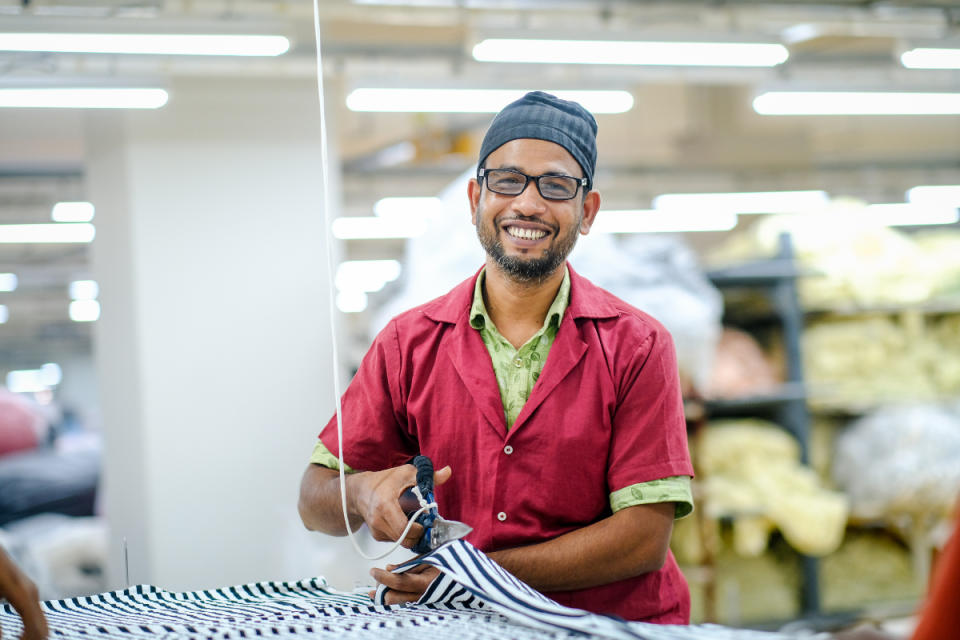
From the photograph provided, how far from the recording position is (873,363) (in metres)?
4.79

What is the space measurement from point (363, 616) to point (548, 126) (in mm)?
782

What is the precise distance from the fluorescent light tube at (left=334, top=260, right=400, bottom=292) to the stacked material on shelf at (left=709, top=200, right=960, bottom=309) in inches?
290

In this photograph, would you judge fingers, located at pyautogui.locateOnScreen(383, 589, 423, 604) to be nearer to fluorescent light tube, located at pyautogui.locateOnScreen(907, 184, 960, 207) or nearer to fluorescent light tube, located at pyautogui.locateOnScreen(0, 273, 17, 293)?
fluorescent light tube, located at pyautogui.locateOnScreen(907, 184, 960, 207)

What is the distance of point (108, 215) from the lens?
10.1 feet

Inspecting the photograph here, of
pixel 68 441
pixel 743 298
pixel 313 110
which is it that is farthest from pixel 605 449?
pixel 68 441

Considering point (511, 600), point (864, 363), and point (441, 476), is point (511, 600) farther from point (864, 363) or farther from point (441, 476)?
point (864, 363)

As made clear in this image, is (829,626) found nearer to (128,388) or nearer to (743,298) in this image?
(743,298)

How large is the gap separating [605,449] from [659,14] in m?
6.37

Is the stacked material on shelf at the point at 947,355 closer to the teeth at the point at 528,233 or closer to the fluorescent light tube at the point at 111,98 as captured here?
the fluorescent light tube at the point at 111,98

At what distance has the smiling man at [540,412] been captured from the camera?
4.90ft

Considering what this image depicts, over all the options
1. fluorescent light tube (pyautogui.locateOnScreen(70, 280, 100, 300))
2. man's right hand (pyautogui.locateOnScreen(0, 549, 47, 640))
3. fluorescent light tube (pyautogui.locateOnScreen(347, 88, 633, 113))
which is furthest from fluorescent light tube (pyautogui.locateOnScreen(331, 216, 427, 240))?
man's right hand (pyautogui.locateOnScreen(0, 549, 47, 640))

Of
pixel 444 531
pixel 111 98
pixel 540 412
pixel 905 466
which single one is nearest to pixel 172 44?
pixel 111 98

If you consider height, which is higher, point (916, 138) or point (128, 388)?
point (916, 138)

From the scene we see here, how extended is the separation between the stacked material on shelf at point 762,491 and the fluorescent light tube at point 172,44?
101 inches
